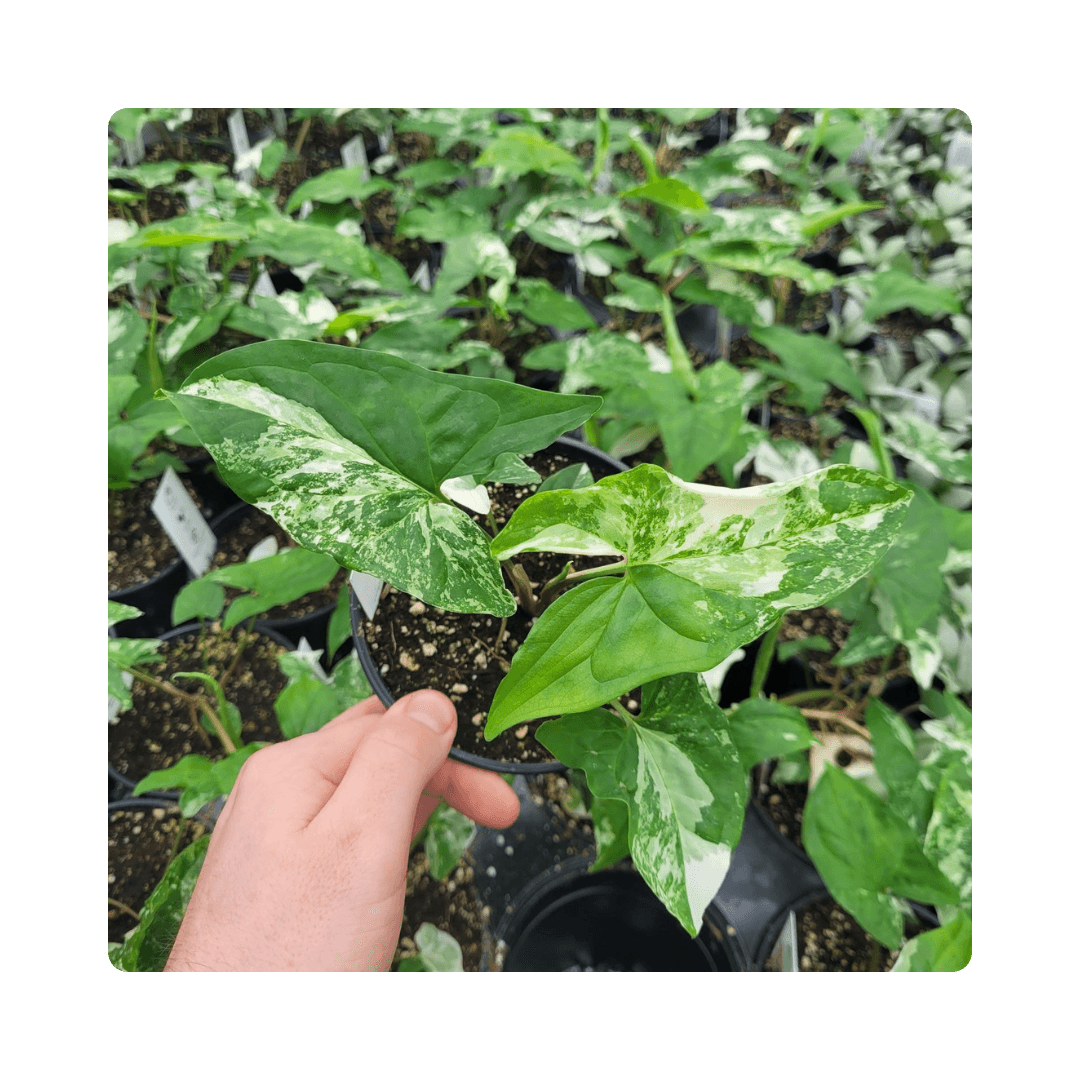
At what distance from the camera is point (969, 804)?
2.40 feet

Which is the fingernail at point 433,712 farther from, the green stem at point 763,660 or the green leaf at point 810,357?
the green leaf at point 810,357

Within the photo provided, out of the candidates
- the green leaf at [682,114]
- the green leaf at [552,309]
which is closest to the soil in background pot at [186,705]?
the green leaf at [552,309]

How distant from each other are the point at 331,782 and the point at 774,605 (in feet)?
1.28

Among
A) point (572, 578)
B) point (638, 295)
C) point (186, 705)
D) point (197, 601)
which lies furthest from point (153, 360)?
point (572, 578)

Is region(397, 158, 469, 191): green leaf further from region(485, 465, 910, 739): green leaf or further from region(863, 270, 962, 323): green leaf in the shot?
region(485, 465, 910, 739): green leaf

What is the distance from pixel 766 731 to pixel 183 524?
34.2 inches

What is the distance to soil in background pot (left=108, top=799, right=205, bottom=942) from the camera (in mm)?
950

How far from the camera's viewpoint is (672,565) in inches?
18.4

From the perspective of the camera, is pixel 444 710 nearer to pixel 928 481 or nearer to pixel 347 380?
pixel 347 380

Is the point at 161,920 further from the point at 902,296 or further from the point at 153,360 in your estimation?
the point at 902,296

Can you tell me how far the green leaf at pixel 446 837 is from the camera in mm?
845

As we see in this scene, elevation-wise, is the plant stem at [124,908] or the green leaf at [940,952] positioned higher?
the green leaf at [940,952]

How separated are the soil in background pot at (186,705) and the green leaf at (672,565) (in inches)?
29.6

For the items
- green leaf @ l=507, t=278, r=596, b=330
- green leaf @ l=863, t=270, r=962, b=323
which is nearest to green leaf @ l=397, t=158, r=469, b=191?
green leaf @ l=507, t=278, r=596, b=330
